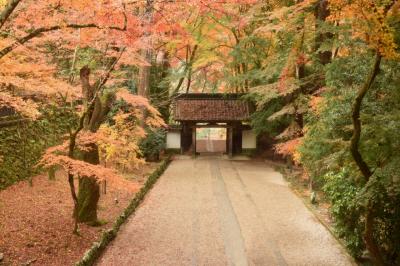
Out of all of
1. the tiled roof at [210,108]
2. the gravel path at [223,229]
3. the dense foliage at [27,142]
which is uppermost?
the tiled roof at [210,108]

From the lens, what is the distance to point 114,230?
34.5 feet

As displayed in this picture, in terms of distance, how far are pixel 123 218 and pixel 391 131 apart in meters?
7.65

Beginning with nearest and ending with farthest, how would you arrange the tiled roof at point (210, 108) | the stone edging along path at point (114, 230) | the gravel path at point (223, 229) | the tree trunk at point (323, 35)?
the stone edging along path at point (114, 230)
the gravel path at point (223, 229)
the tree trunk at point (323, 35)
the tiled roof at point (210, 108)

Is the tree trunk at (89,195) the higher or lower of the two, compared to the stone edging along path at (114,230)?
higher

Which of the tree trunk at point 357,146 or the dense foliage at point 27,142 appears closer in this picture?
the tree trunk at point 357,146

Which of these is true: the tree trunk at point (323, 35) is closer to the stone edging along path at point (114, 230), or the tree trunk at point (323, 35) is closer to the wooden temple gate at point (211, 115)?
the stone edging along path at point (114, 230)

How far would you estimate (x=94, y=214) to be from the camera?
36.4ft

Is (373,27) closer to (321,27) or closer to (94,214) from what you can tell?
(321,27)

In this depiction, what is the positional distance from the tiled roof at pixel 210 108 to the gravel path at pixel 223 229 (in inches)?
266

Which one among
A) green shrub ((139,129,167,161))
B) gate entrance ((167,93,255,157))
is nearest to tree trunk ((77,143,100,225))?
green shrub ((139,129,167,161))

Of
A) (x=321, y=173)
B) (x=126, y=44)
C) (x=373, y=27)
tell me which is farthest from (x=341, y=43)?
(x=126, y=44)

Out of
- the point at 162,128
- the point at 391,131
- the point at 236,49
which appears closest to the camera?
the point at 391,131

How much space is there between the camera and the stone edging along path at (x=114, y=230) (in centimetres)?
854

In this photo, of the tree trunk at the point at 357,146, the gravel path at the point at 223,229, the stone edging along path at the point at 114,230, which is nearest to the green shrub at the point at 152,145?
the stone edging along path at the point at 114,230
